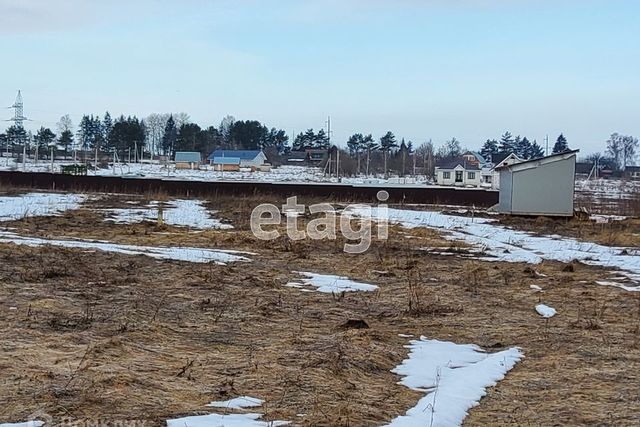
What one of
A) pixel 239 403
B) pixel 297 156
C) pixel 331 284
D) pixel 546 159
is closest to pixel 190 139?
pixel 297 156

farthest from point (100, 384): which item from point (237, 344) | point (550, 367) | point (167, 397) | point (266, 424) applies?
point (550, 367)

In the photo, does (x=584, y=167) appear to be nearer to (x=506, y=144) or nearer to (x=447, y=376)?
(x=506, y=144)

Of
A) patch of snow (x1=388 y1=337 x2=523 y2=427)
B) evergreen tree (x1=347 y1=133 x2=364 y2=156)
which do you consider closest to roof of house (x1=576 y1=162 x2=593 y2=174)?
evergreen tree (x1=347 y1=133 x2=364 y2=156)

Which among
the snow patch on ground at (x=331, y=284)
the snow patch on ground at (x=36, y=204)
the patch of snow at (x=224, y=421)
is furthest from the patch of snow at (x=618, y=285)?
the snow patch on ground at (x=36, y=204)

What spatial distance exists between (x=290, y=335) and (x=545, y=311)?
3.36m

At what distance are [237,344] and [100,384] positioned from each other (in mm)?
1682

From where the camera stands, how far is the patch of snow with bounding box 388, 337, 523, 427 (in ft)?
13.3

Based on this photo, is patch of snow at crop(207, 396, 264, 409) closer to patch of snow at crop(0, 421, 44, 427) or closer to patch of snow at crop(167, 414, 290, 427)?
patch of snow at crop(167, 414, 290, 427)

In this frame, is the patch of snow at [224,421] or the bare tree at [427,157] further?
the bare tree at [427,157]

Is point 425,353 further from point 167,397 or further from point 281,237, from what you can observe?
point 281,237

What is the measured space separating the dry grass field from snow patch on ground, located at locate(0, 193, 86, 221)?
334 inches

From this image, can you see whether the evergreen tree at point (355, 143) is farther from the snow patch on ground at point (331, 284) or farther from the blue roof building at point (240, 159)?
the snow patch on ground at point (331, 284)

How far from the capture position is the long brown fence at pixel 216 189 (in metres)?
30.4

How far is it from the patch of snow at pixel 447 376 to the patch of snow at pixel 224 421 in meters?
0.76
